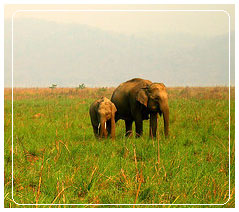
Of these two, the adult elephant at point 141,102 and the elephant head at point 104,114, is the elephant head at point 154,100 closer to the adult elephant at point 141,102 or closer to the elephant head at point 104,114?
the adult elephant at point 141,102

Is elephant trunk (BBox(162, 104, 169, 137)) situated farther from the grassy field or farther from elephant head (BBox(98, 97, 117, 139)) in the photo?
elephant head (BBox(98, 97, 117, 139))

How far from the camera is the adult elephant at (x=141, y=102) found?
675 centimetres

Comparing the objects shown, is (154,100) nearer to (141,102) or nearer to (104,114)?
(141,102)

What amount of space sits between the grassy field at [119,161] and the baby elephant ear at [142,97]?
Result: 571 mm

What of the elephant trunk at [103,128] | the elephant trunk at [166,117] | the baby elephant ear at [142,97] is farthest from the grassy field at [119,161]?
the baby elephant ear at [142,97]

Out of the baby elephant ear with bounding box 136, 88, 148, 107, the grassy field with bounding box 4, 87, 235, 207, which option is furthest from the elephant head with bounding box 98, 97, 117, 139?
the baby elephant ear with bounding box 136, 88, 148, 107

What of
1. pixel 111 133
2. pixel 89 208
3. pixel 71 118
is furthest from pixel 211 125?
pixel 89 208

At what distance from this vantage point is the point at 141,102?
23.2ft

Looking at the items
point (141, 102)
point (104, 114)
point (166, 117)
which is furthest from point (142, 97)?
point (104, 114)

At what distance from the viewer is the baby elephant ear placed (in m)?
7.02

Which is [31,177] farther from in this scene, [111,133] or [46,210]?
[111,133]

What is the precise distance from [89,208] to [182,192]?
1088mm

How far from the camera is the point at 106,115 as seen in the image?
22.7 feet

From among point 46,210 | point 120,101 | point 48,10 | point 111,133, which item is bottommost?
point 46,210
